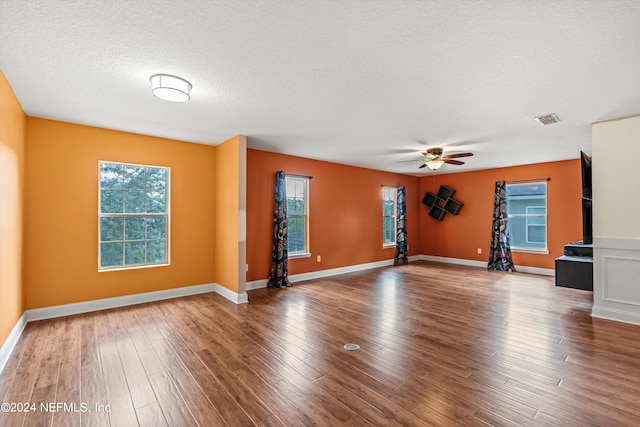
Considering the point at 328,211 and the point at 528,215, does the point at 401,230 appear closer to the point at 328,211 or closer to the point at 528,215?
the point at 328,211

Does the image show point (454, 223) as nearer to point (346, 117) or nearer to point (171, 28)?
point (346, 117)

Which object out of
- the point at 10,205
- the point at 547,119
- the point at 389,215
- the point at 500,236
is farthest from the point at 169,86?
the point at 500,236

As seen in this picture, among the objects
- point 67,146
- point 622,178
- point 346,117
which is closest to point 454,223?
point 622,178

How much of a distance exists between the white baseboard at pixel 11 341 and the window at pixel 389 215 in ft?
22.3

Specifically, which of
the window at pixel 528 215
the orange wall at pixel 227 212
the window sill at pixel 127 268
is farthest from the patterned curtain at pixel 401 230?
the window sill at pixel 127 268

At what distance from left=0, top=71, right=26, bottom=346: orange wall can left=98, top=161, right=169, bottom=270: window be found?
0.86m

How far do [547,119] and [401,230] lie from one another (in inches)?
182

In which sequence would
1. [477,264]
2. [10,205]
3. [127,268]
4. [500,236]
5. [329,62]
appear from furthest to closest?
1. [477,264]
2. [500,236]
3. [127,268]
4. [10,205]
5. [329,62]

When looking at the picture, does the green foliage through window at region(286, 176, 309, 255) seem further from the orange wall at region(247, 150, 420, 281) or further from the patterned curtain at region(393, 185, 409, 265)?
the patterned curtain at region(393, 185, 409, 265)

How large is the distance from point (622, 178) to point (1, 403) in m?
6.45

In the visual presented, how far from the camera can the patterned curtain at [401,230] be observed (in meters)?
7.96

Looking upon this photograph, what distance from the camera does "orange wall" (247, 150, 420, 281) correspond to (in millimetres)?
5395

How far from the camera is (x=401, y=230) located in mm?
7977

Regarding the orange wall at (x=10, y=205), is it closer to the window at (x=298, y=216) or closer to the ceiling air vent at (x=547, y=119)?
the window at (x=298, y=216)
